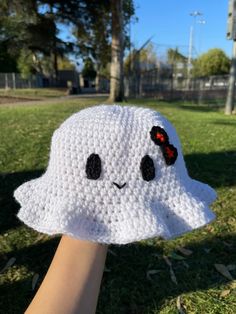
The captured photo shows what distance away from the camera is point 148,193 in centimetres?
110

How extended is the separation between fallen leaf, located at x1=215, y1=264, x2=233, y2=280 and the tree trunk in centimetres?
1235

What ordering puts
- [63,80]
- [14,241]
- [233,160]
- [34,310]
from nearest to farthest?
[34,310] → [14,241] → [233,160] → [63,80]

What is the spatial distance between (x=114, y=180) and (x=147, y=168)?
0.09m

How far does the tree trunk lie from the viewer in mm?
14523

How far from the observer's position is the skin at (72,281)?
38.2 inches

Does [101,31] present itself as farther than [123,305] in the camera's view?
Yes

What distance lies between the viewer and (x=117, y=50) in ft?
48.3

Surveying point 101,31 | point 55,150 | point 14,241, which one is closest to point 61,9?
point 101,31

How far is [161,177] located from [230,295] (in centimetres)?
162

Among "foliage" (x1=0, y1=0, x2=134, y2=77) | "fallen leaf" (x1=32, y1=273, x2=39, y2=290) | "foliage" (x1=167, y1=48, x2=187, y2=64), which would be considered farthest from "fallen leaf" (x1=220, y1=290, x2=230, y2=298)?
"foliage" (x1=167, y1=48, x2=187, y2=64)

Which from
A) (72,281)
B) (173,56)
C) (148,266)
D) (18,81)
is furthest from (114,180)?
(173,56)

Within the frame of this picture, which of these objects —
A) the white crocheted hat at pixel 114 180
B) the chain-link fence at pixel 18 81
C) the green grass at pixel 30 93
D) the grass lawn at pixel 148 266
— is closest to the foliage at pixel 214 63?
the chain-link fence at pixel 18 81

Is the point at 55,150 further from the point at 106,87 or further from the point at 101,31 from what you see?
the point at 106,87

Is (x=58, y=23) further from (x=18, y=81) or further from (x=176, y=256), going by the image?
(x=176, y=256)
